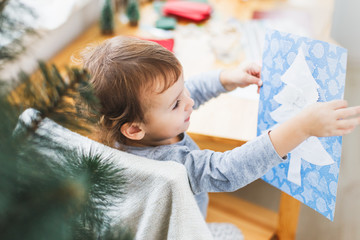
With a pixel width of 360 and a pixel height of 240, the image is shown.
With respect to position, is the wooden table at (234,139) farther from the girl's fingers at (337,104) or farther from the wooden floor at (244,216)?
the girl's fingers at (337,104)

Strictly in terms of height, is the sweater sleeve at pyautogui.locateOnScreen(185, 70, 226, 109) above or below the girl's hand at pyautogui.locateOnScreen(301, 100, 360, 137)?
below

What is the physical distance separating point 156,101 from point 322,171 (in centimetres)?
38

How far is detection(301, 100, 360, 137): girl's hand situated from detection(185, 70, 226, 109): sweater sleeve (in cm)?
40

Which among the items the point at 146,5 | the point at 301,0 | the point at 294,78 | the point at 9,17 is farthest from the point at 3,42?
the point at 301,0

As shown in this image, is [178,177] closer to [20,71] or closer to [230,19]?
[20,71]

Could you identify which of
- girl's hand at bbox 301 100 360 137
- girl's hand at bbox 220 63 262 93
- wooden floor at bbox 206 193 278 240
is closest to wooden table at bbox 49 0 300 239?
wooden floor at bbox 206 193 278 240

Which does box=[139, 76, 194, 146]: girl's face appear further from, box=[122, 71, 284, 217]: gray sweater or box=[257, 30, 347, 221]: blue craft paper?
box=[257, 30, 347, 221]: blue craft paper

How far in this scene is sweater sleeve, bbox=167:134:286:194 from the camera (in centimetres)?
76

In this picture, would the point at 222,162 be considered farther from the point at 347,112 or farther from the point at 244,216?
the point at 244,216

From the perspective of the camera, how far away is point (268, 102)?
2.93 feet

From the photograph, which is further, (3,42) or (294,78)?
(294,78)

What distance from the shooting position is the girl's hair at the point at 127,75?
2.70ft

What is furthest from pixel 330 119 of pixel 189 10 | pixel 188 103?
pixel 189 10

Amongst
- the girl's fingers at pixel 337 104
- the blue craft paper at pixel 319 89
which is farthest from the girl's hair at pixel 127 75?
the girl's fingers at pixel 337 104
